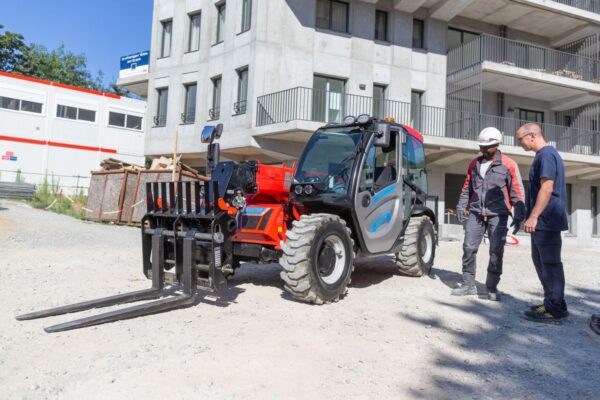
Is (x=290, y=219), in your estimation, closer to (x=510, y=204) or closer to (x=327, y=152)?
(x=327, y=152)

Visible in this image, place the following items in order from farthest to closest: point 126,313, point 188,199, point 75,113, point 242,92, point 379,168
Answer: point 75,113
point 242,92
point 379,168
point 188,199
point 126,313

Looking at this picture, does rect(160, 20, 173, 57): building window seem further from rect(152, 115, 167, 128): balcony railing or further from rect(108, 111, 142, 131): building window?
rect(108, 111, 142, 131): building window

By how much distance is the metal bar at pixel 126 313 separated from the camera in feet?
13.4

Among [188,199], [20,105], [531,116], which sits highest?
[20,105]

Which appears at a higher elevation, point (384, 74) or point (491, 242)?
point (384, 74)

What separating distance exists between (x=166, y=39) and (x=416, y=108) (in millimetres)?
12064

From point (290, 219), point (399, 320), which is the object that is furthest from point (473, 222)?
point (290, 219)

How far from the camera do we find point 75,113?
28.8m

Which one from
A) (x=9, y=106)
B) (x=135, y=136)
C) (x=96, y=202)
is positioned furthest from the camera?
(x=135, y=136)

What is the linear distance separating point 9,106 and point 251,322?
90.1ft

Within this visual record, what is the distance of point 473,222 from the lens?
606 cm

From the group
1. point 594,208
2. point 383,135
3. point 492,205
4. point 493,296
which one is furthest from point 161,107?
point 594,208

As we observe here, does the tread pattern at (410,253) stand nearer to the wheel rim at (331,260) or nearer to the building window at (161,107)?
the wheel rim at (331,260)

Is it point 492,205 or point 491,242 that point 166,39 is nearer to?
point 492,205
